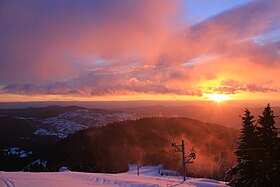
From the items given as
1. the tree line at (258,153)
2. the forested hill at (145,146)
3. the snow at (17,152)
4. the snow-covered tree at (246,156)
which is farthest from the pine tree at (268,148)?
the snow at (17,152)

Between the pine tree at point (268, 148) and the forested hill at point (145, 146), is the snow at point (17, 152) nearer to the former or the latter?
the forested hill at point (145, 146)

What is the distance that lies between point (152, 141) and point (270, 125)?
111m

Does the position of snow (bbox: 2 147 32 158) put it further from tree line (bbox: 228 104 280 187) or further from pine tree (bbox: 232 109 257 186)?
tree line (bbox: 228 104 280 187)

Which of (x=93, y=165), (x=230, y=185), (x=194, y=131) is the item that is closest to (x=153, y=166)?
(x=93, y=165)

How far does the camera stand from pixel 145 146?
12975cm

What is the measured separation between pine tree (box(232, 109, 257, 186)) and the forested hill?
224ft

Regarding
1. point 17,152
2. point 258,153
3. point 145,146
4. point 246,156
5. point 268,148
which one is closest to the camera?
point 268,148

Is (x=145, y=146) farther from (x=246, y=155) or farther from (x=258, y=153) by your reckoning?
(x=258, y=153)

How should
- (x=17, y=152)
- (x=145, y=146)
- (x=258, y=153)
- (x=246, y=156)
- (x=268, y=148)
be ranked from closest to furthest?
(x=268, y=148) → (x=258, y=153) → (x=246, y=156) → (x=145, y=146) → (x=17, y=152)

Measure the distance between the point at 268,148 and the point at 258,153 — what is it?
2.94 feet

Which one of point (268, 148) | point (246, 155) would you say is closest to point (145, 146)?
point (246, 155)

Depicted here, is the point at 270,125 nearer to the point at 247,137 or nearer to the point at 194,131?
the point at 247,137

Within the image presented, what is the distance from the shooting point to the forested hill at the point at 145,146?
105875 mm

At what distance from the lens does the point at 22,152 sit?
543 ft
